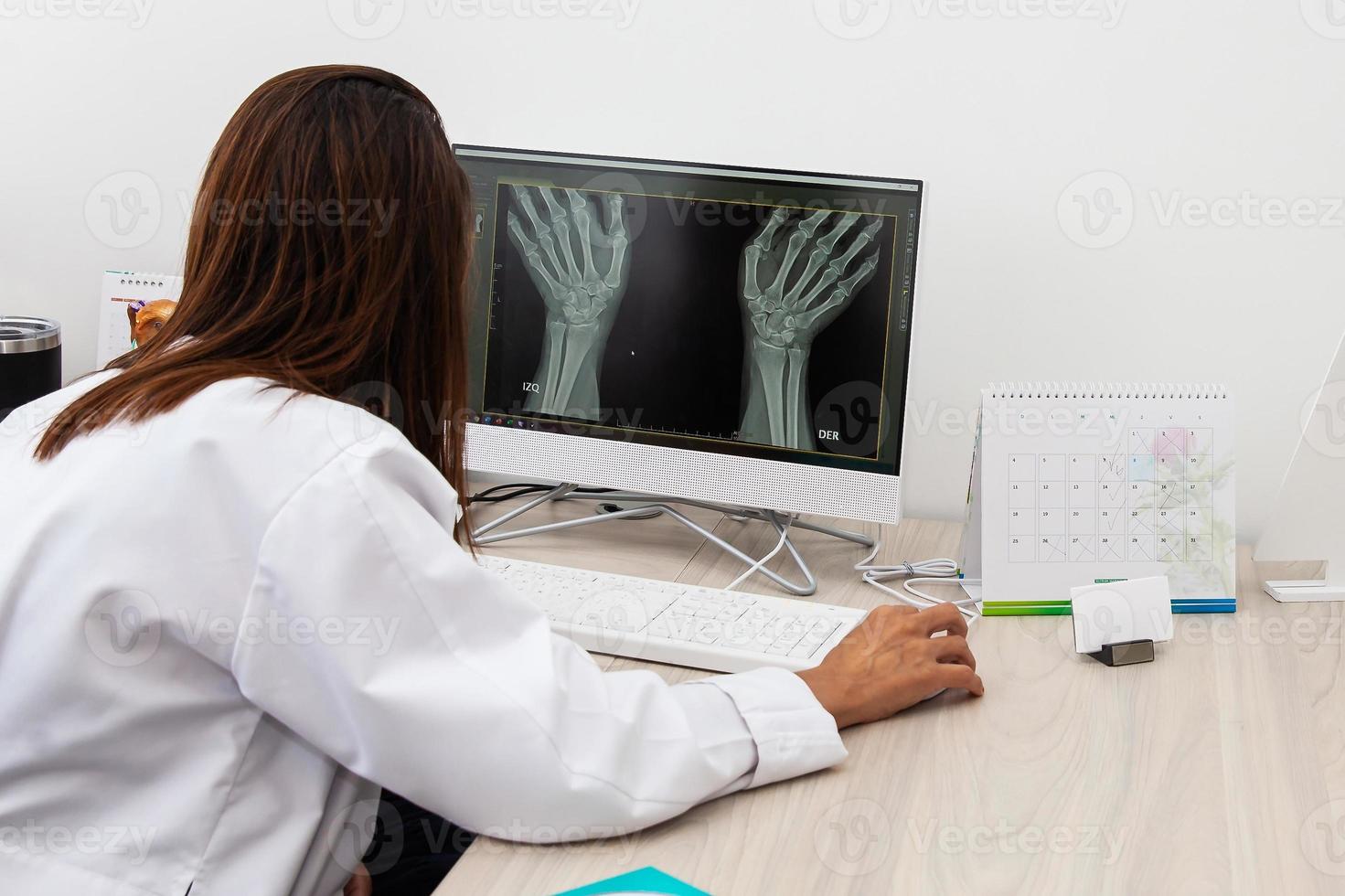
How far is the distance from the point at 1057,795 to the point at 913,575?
54 centimetres

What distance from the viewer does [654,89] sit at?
177 centimetres

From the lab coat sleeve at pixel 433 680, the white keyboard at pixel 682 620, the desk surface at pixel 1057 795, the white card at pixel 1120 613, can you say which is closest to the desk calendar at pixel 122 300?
the white keyboard at pixel 682 620

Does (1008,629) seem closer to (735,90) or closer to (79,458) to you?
(735,90)

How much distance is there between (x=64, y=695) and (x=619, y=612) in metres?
0.60

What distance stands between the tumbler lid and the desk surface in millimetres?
1103

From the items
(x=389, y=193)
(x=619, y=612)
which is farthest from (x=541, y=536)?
(x=389, y=193)

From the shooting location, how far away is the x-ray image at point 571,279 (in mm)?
1537

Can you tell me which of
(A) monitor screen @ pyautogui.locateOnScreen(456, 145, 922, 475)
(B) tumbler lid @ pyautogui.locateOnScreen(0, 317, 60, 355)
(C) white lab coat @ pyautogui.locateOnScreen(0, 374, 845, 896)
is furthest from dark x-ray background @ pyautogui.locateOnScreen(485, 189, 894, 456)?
(B) tumbler lid @ pyautogui.locateOnScreen(0, 317, 60, 355)

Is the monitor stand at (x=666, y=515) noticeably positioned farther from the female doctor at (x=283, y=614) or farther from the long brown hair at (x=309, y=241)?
the long brown hair at (x=309, y=241)

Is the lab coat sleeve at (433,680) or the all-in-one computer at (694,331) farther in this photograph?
the all-in-one computer at (694,331)

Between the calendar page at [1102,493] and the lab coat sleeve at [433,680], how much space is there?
616 millimetres

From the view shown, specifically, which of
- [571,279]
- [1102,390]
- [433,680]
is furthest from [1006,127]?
[433,680]

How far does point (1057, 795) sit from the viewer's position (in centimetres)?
102

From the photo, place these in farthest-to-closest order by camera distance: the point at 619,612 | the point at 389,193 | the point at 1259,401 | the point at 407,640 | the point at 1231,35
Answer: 1. the point at 1259,401
2. the point at 1231,35
3. the point at 619,612
4. the point at 389,193
5. the point at 407,640
